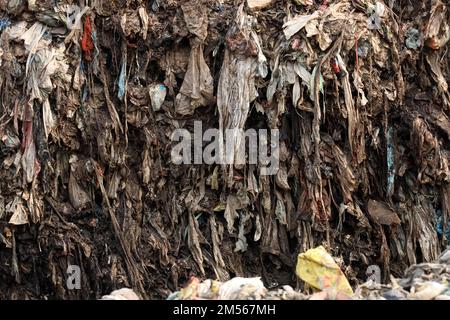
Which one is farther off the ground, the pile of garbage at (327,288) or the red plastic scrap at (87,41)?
the red plastic scrap at (87,41)

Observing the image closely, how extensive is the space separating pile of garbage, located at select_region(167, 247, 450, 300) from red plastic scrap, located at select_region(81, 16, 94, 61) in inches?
71.6

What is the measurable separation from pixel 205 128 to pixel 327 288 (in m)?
1.48

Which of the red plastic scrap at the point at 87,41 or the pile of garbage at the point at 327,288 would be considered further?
the red plastic scrap at the point at 87,41

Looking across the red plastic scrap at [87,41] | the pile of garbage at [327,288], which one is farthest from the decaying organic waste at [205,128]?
the pile of garbage at [327,288]

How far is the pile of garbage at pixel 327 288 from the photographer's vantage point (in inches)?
137

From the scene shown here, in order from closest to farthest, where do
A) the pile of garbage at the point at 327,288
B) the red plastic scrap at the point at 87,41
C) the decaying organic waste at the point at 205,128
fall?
the pile of garbage at the point at 327,288 < the decaying organic waste at the point at 205,128 < the red plastic scrap at the point at 87,41

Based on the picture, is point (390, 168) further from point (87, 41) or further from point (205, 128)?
point (87, 41)

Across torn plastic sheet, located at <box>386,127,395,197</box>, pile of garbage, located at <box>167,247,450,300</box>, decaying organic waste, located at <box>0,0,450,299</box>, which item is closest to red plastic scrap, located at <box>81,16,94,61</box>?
decaying organic waste, located at <box>0,0,450,299</box>

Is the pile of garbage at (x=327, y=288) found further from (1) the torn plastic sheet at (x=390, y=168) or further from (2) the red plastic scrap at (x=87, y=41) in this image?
(2) the red plastic scrap at (x=87, y=41)

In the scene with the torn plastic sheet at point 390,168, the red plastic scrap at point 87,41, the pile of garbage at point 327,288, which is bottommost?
the pile of garbage at point 327,288

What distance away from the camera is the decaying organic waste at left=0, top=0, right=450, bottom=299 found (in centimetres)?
466

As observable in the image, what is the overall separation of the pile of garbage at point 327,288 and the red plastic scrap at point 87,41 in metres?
1.82

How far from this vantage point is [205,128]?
4.79 metres

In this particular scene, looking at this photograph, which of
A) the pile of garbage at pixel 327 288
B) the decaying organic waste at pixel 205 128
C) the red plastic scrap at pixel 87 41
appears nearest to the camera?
the pile of garbage at pixel 327 288
